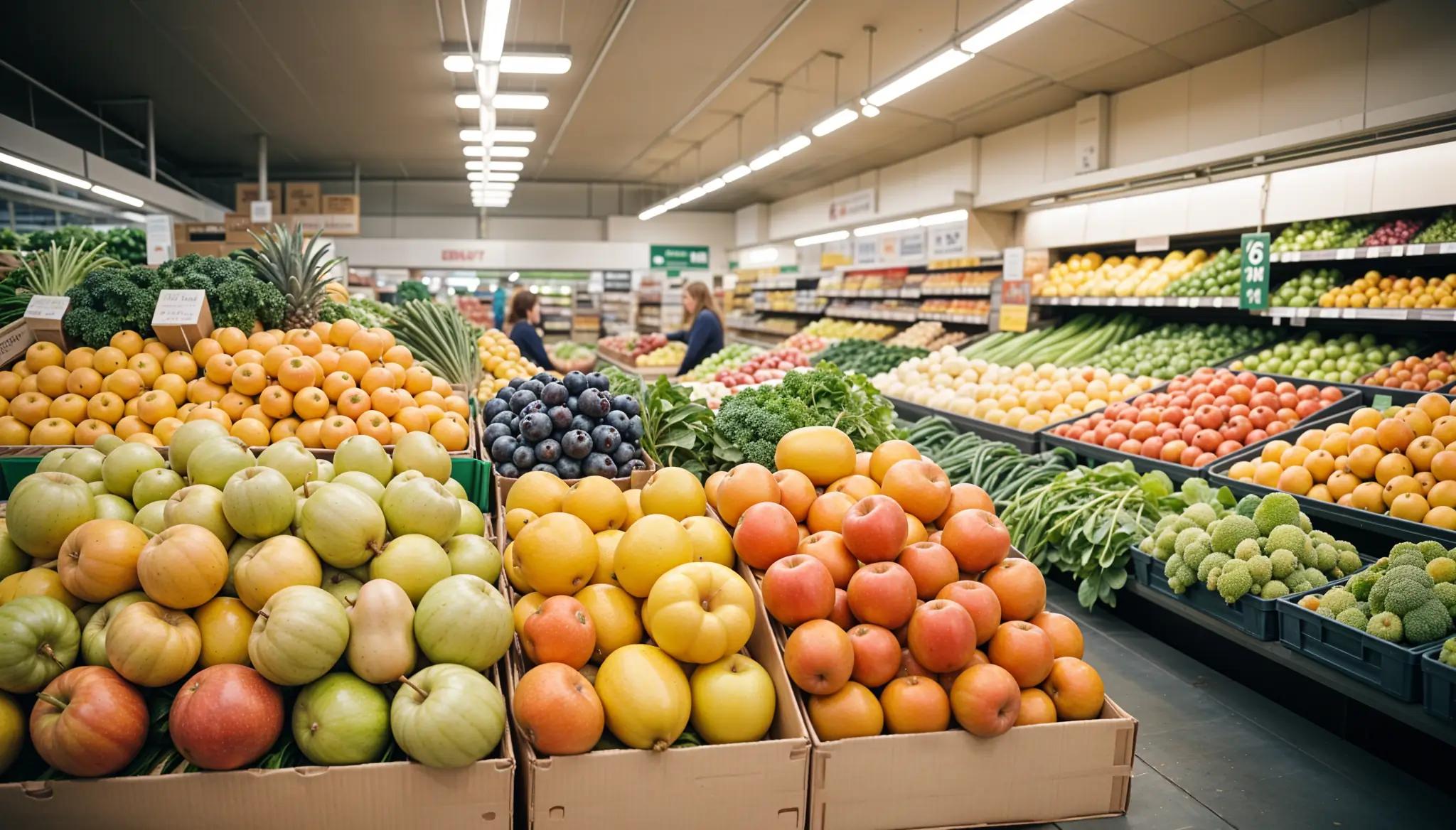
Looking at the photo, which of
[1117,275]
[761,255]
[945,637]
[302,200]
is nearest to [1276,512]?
[945,637]

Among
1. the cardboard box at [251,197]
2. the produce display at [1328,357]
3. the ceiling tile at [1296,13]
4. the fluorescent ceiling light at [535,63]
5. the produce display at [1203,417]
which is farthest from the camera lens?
the cardboard box at [251,197]

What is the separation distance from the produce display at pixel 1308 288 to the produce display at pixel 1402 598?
129 inches

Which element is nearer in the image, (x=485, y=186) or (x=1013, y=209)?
(x=1013, y=209)

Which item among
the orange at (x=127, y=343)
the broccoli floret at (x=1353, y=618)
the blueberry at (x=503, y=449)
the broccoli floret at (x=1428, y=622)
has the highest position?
the orange at (x=127, y=343)

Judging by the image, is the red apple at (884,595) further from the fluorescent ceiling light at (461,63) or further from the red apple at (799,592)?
the fluorescent ceiling light at (461,63)

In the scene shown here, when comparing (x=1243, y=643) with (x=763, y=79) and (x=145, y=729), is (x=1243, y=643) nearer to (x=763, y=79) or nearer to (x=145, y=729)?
(x=145, y=729)

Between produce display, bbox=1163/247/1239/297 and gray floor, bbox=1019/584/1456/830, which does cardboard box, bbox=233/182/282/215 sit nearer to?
produce display, bbox=1163/247/1239/297

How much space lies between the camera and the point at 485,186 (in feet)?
40.3

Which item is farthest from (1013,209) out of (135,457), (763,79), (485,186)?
(135,457)

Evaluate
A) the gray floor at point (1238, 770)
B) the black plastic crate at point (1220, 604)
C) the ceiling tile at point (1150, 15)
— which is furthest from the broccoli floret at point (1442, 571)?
the ceiling tile at point (1150, 15)

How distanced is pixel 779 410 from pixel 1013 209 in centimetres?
690

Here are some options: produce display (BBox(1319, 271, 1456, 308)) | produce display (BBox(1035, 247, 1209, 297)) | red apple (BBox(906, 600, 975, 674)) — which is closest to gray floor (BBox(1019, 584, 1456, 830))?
red apple (BBox(906, 600, 975, 674))

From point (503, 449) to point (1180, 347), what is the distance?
5152 millimetres

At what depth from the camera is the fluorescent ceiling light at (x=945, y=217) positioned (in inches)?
338
